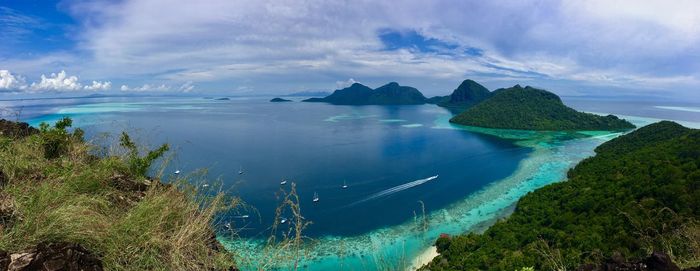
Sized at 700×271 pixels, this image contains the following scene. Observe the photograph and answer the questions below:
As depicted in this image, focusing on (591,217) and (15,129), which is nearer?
(15,129)

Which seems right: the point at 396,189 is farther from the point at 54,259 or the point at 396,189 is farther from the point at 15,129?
the point at 54,259

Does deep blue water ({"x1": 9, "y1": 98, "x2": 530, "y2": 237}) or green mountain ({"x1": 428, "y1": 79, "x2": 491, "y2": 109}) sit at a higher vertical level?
green mountain ({"x1": 428, "y1": 79, "x2": 491, "y2": 109})

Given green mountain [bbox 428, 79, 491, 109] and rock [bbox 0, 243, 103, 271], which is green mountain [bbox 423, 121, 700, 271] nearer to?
rock [bbox 0, 243, 103, 271]

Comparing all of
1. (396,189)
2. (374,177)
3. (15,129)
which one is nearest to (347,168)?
(374,177)

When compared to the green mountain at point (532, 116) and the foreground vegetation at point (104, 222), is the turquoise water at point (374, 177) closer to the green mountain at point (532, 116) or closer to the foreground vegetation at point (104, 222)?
the foreground vegetation at point (104, 222)

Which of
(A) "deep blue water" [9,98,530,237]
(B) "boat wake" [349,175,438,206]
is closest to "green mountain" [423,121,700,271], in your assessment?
(A) "deep blue water" [9,98,530,237]

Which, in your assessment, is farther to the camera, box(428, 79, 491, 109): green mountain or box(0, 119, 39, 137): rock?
box(428, 79, 491, 109): green mountain

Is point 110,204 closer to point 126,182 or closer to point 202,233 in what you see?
point 126,182
